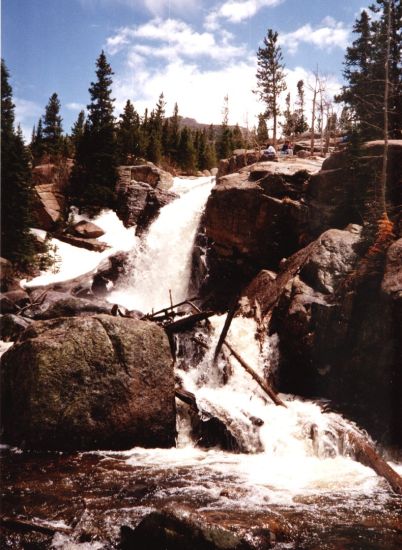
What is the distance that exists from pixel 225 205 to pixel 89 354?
1150 centimetres

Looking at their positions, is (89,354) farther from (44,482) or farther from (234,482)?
(234,482)

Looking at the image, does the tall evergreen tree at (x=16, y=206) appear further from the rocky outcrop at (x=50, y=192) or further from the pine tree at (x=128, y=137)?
the pine tree at (x=128, y=137)

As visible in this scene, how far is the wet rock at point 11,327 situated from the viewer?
15320 mm

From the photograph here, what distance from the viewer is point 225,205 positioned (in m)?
18.4

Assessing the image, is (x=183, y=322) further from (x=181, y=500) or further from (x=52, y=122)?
(x=52, y=122)

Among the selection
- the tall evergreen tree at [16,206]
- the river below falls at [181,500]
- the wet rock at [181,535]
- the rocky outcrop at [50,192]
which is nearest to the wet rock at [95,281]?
the tall evergreen tree at [16,206]

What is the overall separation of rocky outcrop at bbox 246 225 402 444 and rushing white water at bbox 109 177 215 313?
825 cm

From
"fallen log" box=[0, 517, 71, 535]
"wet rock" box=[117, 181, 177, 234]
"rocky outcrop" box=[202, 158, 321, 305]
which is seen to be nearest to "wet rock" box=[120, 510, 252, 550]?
"fallen log" box=[0, 517, 71, 535]

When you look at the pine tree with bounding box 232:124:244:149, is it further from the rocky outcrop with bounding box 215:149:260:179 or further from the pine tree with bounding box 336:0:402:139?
the rocky outcrop with bounding box 215:149:260:179

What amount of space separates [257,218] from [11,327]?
1035 centimetres

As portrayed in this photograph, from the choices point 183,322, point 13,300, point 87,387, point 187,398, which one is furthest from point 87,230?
point 87,387

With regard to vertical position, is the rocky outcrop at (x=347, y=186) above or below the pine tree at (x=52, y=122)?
below

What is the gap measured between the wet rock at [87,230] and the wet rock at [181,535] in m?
24.2

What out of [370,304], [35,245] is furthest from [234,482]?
[35,245]
